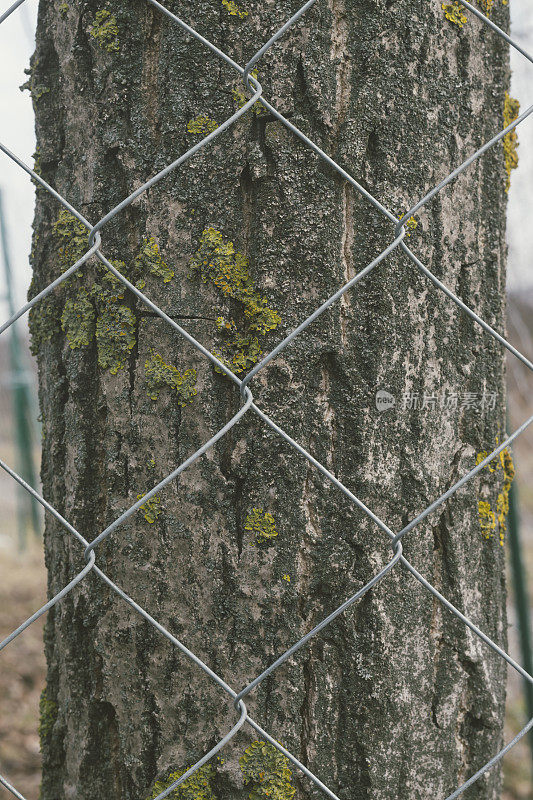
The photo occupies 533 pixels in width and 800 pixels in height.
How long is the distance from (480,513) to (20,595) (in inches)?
154

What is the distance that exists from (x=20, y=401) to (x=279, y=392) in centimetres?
474

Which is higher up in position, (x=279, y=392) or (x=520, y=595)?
(x=279, y=392)

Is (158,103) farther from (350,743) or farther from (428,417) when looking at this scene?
(350,743)

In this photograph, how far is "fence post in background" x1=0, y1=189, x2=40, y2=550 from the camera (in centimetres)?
492

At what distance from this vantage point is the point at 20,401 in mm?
5199

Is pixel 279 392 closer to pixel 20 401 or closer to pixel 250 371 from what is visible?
pixel 250 371

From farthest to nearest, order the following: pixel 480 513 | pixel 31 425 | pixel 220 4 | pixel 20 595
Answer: pixel 31 425 < pixel 20 595 < pixel 480 513 < pixel 220 4

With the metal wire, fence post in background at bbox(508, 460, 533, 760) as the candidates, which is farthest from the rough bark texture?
fence post in background at bbox(508, 460, 533, 760)

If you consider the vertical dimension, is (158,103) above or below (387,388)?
above

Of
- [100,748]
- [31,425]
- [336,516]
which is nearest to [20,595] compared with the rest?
[31,425]

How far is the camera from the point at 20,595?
4.21 m

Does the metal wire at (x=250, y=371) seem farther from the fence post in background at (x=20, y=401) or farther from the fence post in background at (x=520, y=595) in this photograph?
the fence post in background at (x=20, y=401)

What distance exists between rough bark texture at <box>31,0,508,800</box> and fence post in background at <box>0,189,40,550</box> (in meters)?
4.28

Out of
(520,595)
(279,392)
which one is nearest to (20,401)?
(520,595)
